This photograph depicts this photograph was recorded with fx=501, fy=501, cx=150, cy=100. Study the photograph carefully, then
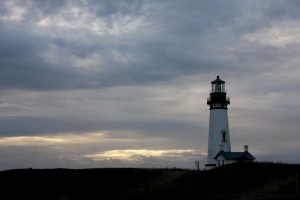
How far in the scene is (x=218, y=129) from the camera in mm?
64188

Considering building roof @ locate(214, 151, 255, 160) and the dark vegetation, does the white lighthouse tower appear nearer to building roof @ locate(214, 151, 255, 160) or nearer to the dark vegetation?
building roof @ locate(214, 151, 255, 160)

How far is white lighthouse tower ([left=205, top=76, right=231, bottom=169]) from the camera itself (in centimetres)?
6378

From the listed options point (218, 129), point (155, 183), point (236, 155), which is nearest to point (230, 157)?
point (236, 155)

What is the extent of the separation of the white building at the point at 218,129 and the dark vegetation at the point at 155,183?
924 centimetres

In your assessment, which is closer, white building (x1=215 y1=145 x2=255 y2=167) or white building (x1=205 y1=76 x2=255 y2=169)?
white building (x1=215 y1=145 x2=255 y2=167)

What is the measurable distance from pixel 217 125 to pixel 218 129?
53 cm

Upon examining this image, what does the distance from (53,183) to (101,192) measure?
8.79 metres

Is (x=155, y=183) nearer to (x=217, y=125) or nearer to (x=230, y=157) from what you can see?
(x=230, y=157)

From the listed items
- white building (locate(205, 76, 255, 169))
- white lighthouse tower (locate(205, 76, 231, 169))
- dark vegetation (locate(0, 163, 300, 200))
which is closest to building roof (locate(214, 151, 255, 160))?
white building (locate(205, 76, 255, 169))

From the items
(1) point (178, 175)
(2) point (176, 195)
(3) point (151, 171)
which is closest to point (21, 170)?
(3) point (151, 171)

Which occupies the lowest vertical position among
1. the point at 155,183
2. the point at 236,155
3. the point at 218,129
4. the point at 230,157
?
the point at 155,183

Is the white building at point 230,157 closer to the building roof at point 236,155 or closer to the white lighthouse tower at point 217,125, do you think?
the building roof at point 236,155

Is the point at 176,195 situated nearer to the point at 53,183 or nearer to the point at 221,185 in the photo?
the point at 221,185

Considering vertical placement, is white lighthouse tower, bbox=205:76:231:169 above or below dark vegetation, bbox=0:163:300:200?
above
